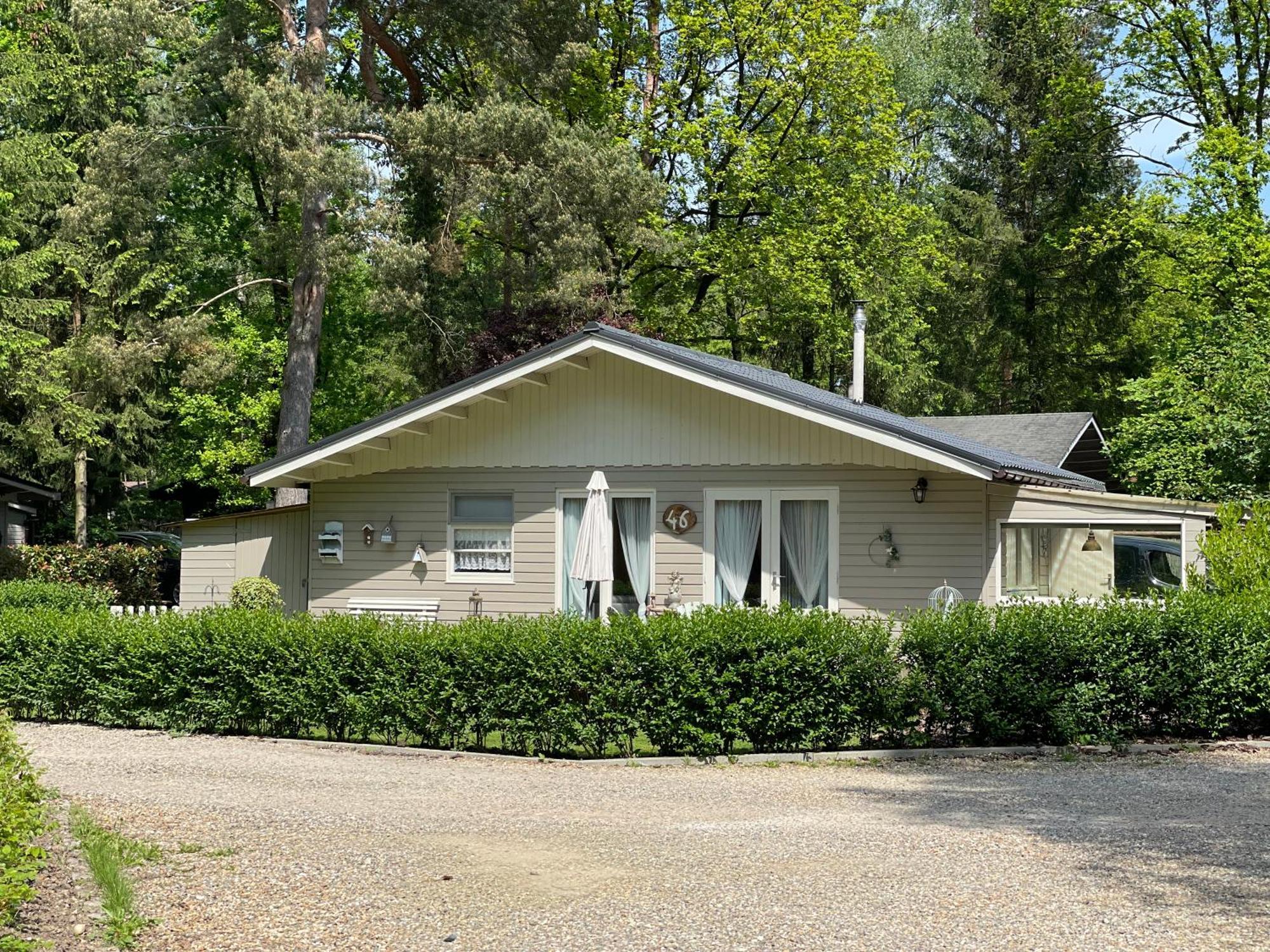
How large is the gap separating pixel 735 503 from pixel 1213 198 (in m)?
17.4

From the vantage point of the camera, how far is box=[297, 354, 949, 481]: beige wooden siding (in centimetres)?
1557

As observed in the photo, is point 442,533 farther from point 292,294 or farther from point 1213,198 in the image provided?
point 1213,198

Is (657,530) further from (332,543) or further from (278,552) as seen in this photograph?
(278,552)

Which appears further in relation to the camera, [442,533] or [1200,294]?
[1200,294]

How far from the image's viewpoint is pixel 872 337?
34688 mm

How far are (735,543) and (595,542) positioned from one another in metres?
2.86

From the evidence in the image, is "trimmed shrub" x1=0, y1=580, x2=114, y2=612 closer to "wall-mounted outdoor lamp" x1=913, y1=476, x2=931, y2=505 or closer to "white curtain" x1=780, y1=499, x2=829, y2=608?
"white curtain" x1=780, y1=499, x2=829, y2=608

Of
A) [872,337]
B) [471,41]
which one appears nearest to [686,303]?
A: [872,337]

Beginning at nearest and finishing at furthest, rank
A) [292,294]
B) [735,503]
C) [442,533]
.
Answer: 1. [735,503]
2. [442,533]
3. [292,294]

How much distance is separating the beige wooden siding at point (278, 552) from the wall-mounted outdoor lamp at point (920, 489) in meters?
8.52

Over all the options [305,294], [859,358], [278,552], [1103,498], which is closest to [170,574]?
[305,294]

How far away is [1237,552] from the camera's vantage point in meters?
14.7

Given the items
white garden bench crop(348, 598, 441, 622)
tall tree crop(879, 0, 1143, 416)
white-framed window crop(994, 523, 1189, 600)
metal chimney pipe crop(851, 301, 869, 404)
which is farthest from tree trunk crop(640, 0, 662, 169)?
white-framed window crop(994, 523, 1189, 600)

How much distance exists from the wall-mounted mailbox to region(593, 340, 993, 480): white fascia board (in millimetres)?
4415
